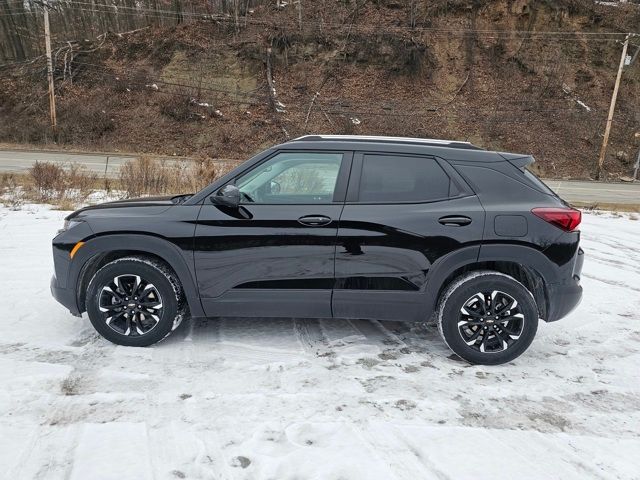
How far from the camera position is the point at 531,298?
3.62 metres

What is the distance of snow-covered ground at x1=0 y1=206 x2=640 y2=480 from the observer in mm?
2541

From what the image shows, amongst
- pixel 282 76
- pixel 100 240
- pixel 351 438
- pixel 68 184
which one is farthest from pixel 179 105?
pixel 351 438

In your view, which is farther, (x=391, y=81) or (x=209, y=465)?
Result: (x=391, y=81)

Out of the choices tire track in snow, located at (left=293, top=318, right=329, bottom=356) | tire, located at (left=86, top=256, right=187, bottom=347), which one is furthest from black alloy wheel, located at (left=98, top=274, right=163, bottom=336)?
tire track in snow, located at (left=293, top=318, right=329, bottom=356)

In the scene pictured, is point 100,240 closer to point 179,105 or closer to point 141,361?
point 141,361

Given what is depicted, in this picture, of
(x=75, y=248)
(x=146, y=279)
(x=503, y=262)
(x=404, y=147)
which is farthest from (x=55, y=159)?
(x=503, y=262)

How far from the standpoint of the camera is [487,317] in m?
3.68

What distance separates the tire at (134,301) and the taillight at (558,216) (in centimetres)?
296

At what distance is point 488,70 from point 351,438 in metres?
31.2

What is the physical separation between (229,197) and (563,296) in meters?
2.76

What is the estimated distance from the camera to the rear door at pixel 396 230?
3.65 metres

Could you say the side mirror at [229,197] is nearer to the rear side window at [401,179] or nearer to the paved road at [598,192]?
the rear side window at [401,179]

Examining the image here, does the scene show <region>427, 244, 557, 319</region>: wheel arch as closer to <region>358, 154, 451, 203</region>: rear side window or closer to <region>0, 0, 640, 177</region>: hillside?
<region>358, 154, 451, 203</region>: rear side window

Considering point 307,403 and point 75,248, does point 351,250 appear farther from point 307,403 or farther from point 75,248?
point 75,248
